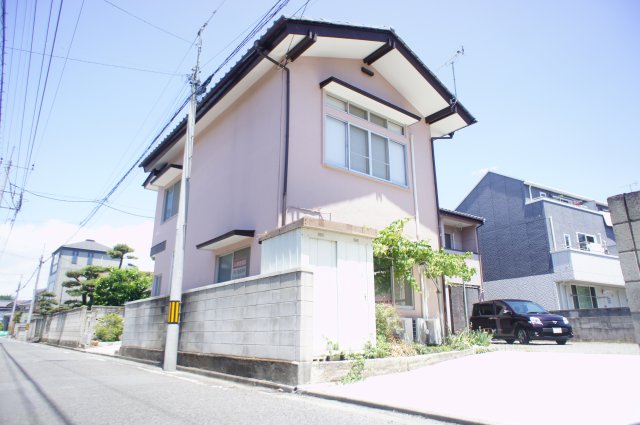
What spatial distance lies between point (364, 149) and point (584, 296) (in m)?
18.1

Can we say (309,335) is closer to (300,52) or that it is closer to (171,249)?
(300,52)

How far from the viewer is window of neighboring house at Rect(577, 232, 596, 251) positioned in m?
22.3

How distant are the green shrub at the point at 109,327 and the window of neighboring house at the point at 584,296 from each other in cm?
2262

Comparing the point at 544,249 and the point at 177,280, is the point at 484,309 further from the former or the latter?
the point at 177,280

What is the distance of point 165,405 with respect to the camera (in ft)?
15.1

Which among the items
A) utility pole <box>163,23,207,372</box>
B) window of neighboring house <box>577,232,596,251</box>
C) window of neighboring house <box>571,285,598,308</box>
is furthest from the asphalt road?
window of neighboring house <box>577,232,596,251</box>

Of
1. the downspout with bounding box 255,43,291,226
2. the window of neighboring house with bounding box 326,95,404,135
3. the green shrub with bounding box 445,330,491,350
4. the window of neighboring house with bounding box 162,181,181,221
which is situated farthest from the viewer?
the window of neighboring house with bounding box 162,181,181,221

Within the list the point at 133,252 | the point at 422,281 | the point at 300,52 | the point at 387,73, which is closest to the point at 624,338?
the point at 422,281

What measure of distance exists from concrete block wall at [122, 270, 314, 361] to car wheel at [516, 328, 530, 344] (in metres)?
8.81

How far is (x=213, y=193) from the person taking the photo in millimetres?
11391

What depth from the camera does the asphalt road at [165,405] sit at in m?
3.95

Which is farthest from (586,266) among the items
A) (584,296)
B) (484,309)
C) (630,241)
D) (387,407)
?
(387,407)

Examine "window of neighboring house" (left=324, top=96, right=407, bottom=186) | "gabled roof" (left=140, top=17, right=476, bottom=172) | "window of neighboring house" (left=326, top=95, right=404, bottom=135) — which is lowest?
"window of neighboring house" (left=324, top=96, right=407, bottom=186)

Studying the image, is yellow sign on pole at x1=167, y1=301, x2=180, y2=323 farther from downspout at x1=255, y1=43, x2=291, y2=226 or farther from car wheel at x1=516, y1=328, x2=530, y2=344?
car wheel at x1=516, y1=328, x2=530, y2=344
